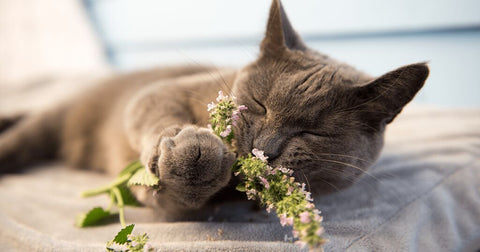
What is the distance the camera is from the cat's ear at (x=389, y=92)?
0.80 metres

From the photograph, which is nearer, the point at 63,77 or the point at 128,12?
the point at 63,77

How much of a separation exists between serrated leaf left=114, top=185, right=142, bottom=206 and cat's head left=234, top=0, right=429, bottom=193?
42 centimetres

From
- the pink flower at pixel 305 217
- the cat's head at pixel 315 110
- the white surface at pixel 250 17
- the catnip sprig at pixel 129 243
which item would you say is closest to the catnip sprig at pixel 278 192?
the pink flower at pixel 305 217

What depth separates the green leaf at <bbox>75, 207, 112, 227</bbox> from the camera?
90cm

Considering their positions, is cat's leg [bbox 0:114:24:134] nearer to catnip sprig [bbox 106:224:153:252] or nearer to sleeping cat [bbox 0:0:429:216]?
sleeping cat [bbox 0:0:429:216]

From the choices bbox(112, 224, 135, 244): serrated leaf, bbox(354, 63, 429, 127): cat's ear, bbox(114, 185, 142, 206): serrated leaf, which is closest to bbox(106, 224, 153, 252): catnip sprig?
bbox(112, 224, 135, 244): serrated leaf

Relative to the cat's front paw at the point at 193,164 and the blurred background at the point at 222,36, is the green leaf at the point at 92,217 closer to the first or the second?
the cat's front paw at the point at 193,164

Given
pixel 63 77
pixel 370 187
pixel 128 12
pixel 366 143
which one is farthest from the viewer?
pixel 128 12

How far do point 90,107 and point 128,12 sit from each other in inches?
98.0

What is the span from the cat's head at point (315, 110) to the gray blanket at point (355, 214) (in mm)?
133

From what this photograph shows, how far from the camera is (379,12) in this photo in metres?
2.02

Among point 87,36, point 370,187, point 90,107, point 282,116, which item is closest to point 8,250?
point 282,116

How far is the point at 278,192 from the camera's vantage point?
0.61m

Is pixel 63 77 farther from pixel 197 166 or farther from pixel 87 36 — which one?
pixel 197 166
